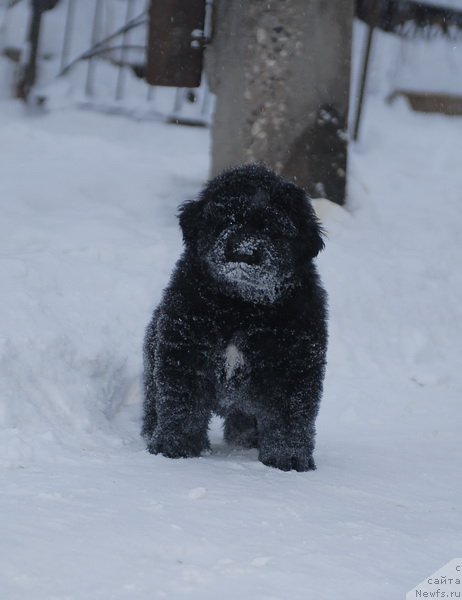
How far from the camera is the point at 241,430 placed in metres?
4.86

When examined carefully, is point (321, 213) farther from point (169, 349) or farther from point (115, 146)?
point (169, 349)

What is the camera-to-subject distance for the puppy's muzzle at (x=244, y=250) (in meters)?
4.02

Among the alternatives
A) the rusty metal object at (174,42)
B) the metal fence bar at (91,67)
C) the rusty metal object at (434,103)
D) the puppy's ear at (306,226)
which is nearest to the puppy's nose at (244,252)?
the puppy's ear at (306,226)

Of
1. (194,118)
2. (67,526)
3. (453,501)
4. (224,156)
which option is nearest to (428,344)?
(224,156)

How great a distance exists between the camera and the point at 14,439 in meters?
4.22

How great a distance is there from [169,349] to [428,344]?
3.15m

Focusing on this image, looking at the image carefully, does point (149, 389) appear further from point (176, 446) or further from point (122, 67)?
point (122, 67)

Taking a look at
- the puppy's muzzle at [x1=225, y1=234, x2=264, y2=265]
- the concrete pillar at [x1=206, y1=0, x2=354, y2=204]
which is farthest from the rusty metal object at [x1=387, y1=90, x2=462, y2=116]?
the puppy's muzzle at [x1=225, y1=234, x2=264, y2=265]

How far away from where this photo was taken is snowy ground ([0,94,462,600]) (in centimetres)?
299

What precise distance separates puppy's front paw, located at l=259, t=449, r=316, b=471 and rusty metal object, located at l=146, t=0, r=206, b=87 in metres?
4.44

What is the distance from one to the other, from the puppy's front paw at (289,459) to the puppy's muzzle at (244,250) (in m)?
0.86

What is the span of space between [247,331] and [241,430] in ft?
2.50

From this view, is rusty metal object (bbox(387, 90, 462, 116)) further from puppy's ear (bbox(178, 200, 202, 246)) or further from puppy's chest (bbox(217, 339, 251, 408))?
puppy's chest (bbox(217, 339, 251, 408))

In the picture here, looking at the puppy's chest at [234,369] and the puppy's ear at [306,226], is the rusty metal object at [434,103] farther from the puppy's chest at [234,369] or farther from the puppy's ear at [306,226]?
the puppy's chest at [234,369]
